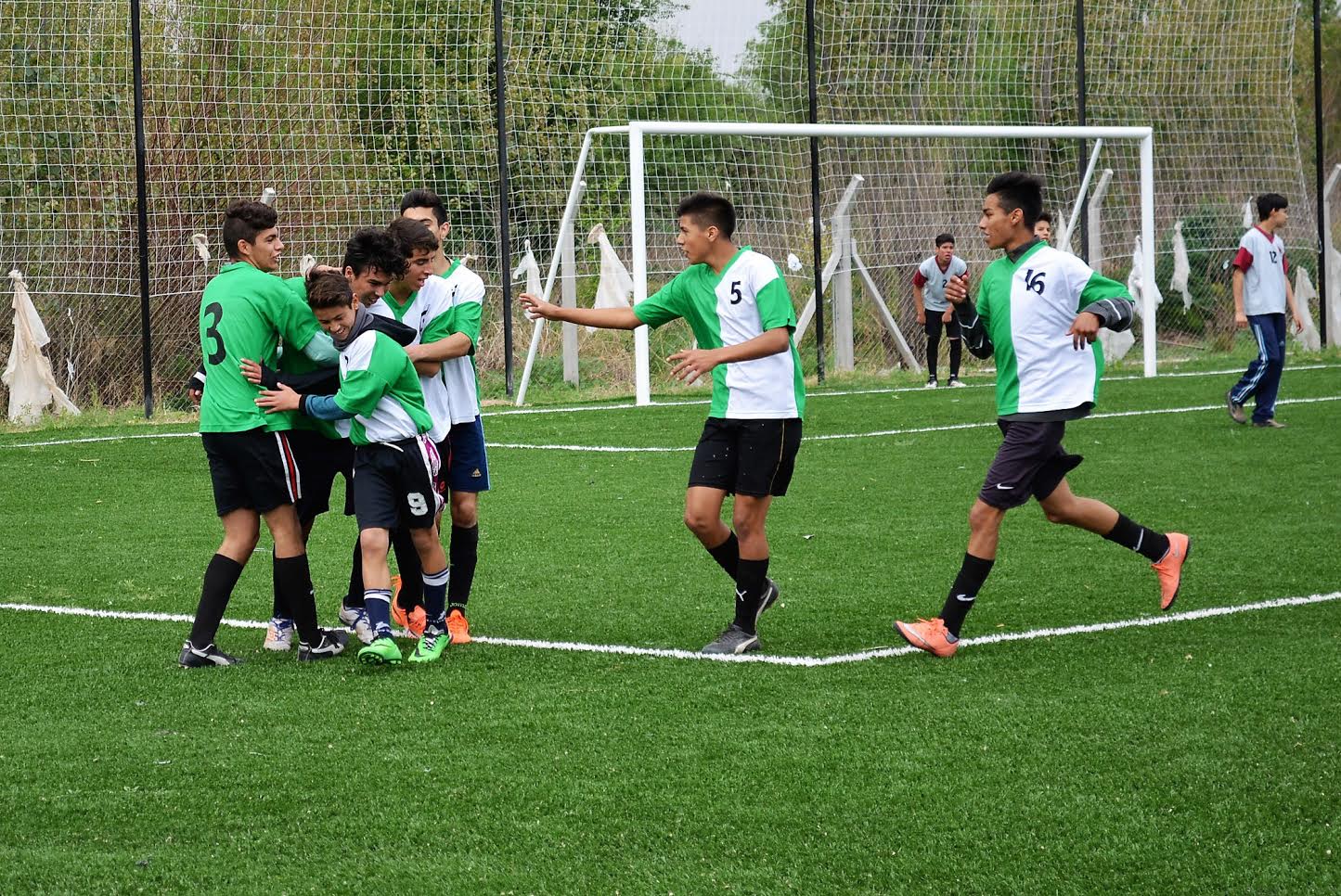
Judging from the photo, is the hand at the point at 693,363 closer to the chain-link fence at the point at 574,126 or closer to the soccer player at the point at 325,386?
the soccer player at the point at 325,386

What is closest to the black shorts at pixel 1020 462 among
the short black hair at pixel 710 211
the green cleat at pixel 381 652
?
the short black hair at pixel 710 211

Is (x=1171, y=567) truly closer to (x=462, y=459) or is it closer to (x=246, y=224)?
(x=462, y=459)

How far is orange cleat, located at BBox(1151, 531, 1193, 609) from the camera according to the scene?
20.8ft

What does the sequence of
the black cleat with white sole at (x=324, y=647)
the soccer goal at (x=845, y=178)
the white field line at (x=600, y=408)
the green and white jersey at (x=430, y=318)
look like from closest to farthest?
the black cleat with white sole at (x=324, y=647), the green and white jersey at (x=430, y=318), the white field line at (x=600, y=408), the soccer goal at (x=845, y=178)

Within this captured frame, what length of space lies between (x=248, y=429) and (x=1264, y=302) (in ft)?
31.5

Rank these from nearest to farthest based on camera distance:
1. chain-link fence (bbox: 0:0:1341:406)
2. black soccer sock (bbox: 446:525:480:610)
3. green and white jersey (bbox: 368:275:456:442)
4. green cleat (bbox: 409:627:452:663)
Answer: green cleat (bbox: 409:627:452:663) < green and white jersey (bbox: 368:275:456:442) < black soccer sock (bbox: 446:525:480:610) < chain-link fence (bbox: 0:0:1341:406)

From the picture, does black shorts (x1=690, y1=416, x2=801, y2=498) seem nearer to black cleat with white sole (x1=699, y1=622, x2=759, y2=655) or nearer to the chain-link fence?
black cleat with white sole (x1=699, y1=622, x2=759, y2=655)

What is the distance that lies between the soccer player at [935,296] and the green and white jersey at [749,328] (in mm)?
12034

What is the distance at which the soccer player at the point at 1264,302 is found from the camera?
1284cm

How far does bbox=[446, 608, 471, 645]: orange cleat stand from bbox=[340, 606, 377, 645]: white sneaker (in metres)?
0.32

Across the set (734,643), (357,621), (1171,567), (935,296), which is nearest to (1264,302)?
(935,296)

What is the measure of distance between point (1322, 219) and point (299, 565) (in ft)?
66.4

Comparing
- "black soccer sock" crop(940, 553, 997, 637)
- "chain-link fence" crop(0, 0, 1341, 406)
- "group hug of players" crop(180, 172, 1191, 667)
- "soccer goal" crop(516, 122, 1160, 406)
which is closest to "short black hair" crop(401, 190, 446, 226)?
"group hug of players" crop(180, 172, 1191, 667)

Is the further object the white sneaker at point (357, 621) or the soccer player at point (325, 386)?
the white sneaker at point (357, 621)
